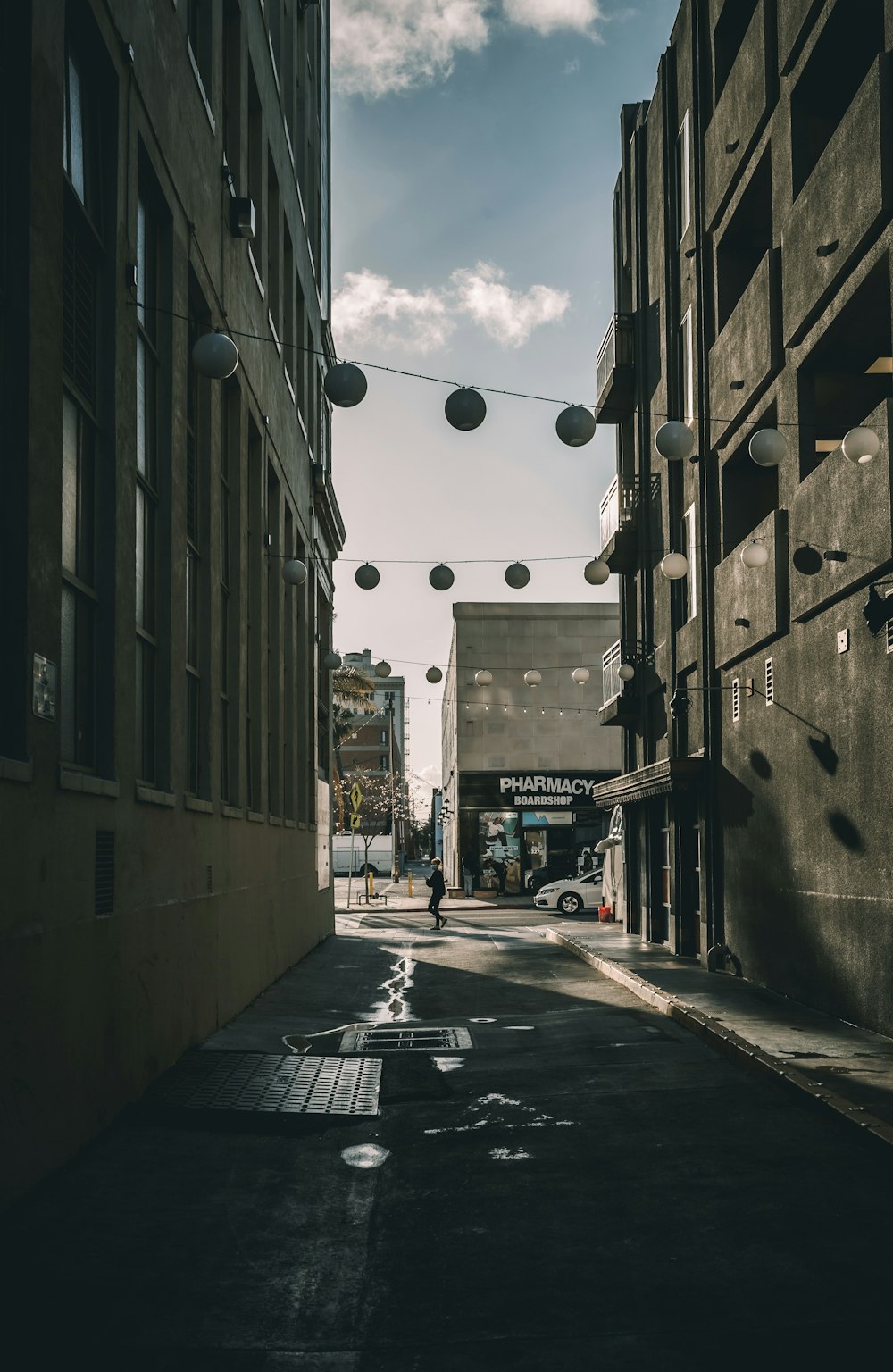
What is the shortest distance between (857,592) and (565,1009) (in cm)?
617

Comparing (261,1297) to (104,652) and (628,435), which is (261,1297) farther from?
(628,435)

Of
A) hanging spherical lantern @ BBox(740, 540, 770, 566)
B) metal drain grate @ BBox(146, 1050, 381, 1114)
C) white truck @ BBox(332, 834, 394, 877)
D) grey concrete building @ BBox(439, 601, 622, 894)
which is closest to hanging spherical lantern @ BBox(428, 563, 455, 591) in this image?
hanging spherical lantern @ BBox(740, 540, 770, 566)

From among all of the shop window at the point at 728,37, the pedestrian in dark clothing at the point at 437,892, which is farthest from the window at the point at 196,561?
the pedestrian in dark clothing at the point at 437,892

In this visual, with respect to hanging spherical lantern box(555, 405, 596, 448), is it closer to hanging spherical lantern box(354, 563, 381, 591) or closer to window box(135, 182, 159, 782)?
window box(135, 182, 159, 782)

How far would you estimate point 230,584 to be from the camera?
16938 mm

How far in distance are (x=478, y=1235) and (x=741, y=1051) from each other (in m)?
5.34

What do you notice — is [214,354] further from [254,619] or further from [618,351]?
[618,351]

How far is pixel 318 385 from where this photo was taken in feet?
103

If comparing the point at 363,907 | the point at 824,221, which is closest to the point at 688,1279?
the point at 824,221

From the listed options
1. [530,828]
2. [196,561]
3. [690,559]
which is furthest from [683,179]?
[530,828]

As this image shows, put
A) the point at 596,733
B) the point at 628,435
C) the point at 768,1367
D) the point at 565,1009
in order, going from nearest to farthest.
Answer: the point at 768,1367 → the point at 565,1009 → the point at 628,435 → the point at 596,733

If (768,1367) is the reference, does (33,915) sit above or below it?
above

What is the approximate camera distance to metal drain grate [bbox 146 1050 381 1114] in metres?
9.88

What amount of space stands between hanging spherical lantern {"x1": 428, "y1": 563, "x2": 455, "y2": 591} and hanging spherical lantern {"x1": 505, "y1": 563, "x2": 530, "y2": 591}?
83cm
